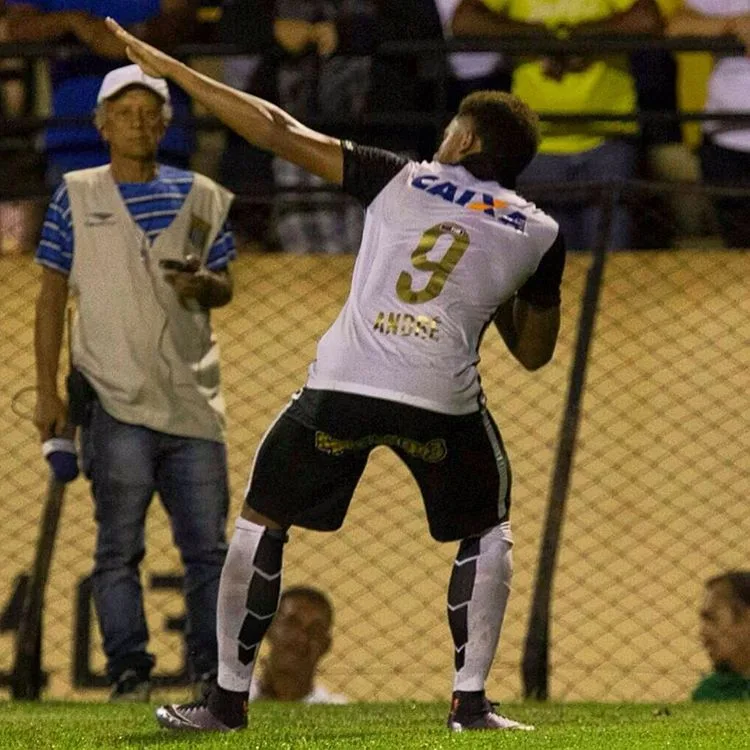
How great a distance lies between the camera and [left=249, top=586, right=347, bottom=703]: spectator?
786 cm

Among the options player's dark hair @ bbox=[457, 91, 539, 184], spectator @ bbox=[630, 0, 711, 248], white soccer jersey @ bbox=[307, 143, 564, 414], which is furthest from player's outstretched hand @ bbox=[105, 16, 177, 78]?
spectator @ bbox=[630, 0, 711, 248]

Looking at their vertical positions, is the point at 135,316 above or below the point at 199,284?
below

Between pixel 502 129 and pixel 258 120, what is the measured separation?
60 cm

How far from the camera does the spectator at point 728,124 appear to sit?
28.4ft

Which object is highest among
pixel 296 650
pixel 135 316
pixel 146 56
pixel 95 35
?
pixel 146 56

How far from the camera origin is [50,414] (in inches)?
258

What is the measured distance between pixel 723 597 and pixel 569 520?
936 millimetres

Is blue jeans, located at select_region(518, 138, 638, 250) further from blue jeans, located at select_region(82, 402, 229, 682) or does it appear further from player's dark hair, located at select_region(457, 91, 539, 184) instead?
player's dark hair, located at select_region(457, 91, 539, 184)

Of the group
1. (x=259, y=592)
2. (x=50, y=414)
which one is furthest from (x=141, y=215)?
(x=259, y=592)

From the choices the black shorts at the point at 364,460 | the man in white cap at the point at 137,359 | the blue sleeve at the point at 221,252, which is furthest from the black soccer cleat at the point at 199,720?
the blue sleeve at the point at 221,252

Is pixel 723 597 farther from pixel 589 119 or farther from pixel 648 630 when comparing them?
pixel 589 119

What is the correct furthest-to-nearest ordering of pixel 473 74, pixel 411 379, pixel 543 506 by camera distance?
pixel 473 74 < pixel 543 506 < pixel 411 379

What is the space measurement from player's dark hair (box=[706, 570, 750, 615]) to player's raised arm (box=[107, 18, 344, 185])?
3133mm

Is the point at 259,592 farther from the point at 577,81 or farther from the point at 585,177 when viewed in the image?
the point at 577,81
